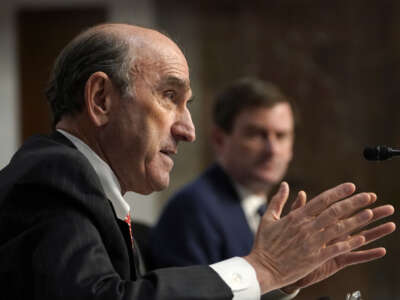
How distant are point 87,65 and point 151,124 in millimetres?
188

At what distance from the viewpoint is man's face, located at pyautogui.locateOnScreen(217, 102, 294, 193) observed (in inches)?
114

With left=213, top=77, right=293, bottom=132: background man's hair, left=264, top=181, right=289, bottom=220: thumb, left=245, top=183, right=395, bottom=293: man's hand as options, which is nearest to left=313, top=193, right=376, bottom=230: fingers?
left=245, top=183, right=395, bottom=293: man's hand

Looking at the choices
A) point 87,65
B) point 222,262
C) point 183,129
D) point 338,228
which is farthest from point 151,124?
point 338,228

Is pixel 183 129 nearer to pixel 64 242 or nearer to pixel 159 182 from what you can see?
pixel 159 182

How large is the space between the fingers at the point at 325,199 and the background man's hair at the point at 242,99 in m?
1.67

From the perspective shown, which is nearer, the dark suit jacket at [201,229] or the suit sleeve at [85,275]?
the suit sleeve at [85,275]

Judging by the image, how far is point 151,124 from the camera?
132cm

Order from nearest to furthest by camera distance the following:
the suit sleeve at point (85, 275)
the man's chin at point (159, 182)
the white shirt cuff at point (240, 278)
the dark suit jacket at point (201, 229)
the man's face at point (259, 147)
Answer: the suit sleeve at point (85, 275), the white shirt cuff at point (240, 278), the man's chin at point (159, 182), the dark suit jacket at point (201, 229), the man's face at point (259, 147)

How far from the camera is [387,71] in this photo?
174 inches

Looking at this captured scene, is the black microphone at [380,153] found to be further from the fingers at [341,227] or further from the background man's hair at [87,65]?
the background man's hair at [87,65]

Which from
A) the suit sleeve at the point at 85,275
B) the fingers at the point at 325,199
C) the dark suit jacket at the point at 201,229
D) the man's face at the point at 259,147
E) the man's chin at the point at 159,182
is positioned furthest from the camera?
→ the man's face at the point at 259,147

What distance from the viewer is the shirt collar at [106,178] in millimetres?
1313

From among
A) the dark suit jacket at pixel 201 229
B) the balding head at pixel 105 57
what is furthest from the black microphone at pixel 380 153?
the dark suit jacket at pixel 201 229

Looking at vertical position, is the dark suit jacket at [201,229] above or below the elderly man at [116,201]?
below
